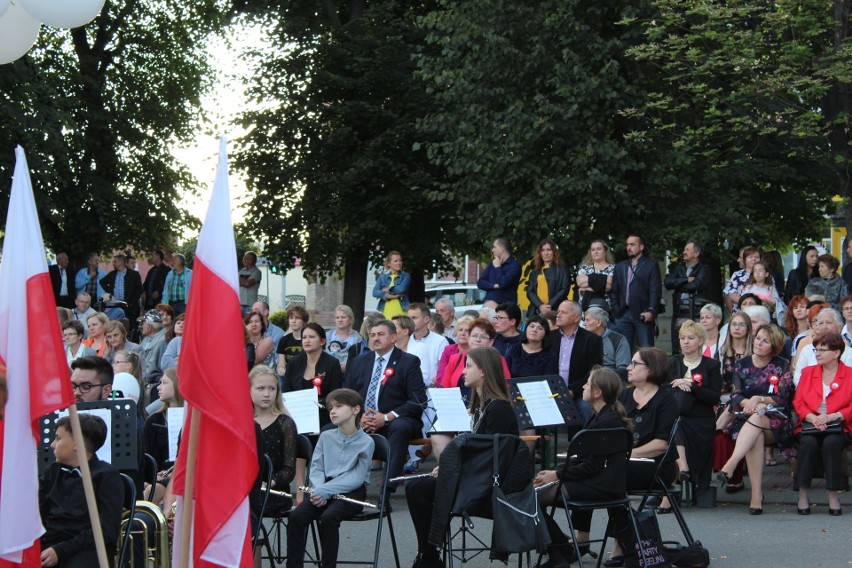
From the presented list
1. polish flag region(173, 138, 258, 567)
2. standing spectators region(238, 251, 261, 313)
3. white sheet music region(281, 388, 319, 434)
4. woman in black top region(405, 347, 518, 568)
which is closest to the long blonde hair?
white sheet music region(281, 388, 319, 434)

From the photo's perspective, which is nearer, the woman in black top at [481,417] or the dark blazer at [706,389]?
the woman in black top at [481,417]

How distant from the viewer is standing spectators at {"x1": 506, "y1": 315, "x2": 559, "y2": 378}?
41.1 ft

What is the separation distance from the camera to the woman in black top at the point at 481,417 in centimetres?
874

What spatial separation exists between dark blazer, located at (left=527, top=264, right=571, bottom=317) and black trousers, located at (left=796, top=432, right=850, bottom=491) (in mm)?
5018

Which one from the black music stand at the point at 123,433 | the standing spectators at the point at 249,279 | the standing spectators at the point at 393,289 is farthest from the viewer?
the standing spectators at the point at 249,279

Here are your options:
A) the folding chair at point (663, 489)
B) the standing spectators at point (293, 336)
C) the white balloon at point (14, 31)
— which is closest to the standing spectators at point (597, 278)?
the standing spectators at point (293, 336)

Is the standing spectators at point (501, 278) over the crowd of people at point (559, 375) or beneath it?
over

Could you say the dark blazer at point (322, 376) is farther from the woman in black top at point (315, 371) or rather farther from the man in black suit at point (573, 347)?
the man in black suit at point (573, 347)

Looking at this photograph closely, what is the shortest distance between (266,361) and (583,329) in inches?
154

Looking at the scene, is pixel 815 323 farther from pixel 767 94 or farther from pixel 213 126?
pixel 213 126

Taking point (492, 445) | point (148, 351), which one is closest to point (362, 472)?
point (492, 445)

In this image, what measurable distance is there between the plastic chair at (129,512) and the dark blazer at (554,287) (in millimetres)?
8968

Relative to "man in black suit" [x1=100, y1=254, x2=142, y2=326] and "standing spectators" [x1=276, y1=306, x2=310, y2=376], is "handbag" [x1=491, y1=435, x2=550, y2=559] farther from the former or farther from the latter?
"man in black suit" [x1=100, y1=254, x2=142, y2=326]

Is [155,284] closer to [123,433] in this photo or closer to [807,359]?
[807,359]
